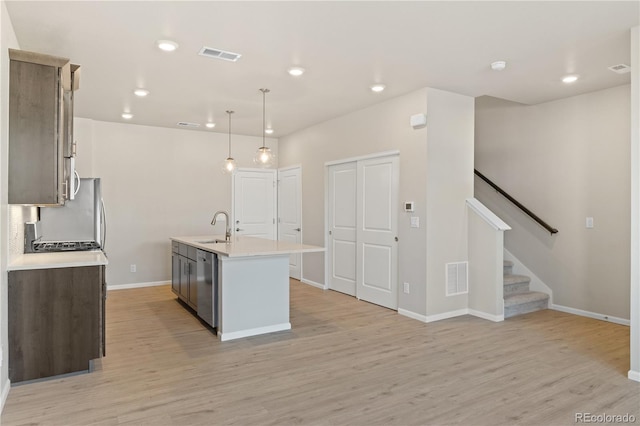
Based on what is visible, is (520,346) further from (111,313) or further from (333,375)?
(111,313)

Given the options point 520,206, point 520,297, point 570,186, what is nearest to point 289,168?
point 520,206

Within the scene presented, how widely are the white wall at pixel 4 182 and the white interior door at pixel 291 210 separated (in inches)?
182

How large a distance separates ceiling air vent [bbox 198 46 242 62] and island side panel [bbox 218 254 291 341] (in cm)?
Answer: 182

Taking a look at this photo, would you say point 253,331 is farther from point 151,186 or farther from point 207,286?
point 151,186

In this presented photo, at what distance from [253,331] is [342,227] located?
2413 mm

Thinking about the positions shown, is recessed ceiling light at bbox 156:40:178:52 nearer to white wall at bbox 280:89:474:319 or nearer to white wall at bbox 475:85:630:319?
white wall at bbox 280:89:474:319

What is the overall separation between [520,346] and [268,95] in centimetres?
377

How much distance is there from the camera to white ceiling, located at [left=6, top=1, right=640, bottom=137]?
111 inches

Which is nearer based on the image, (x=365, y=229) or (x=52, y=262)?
(x=52, y=262)

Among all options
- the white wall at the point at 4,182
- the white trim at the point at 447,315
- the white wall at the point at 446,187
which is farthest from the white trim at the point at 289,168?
the white wall at the point at 4,182

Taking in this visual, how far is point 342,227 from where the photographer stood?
6062 mm

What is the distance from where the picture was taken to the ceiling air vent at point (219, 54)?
3.51 m

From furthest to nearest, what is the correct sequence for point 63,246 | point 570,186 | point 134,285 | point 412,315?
point 134,285 → point 570,186 → point 412,315 → point 63,246

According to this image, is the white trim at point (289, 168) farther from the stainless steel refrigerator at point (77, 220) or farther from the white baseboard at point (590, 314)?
the white baseboard at point (590, 314)
